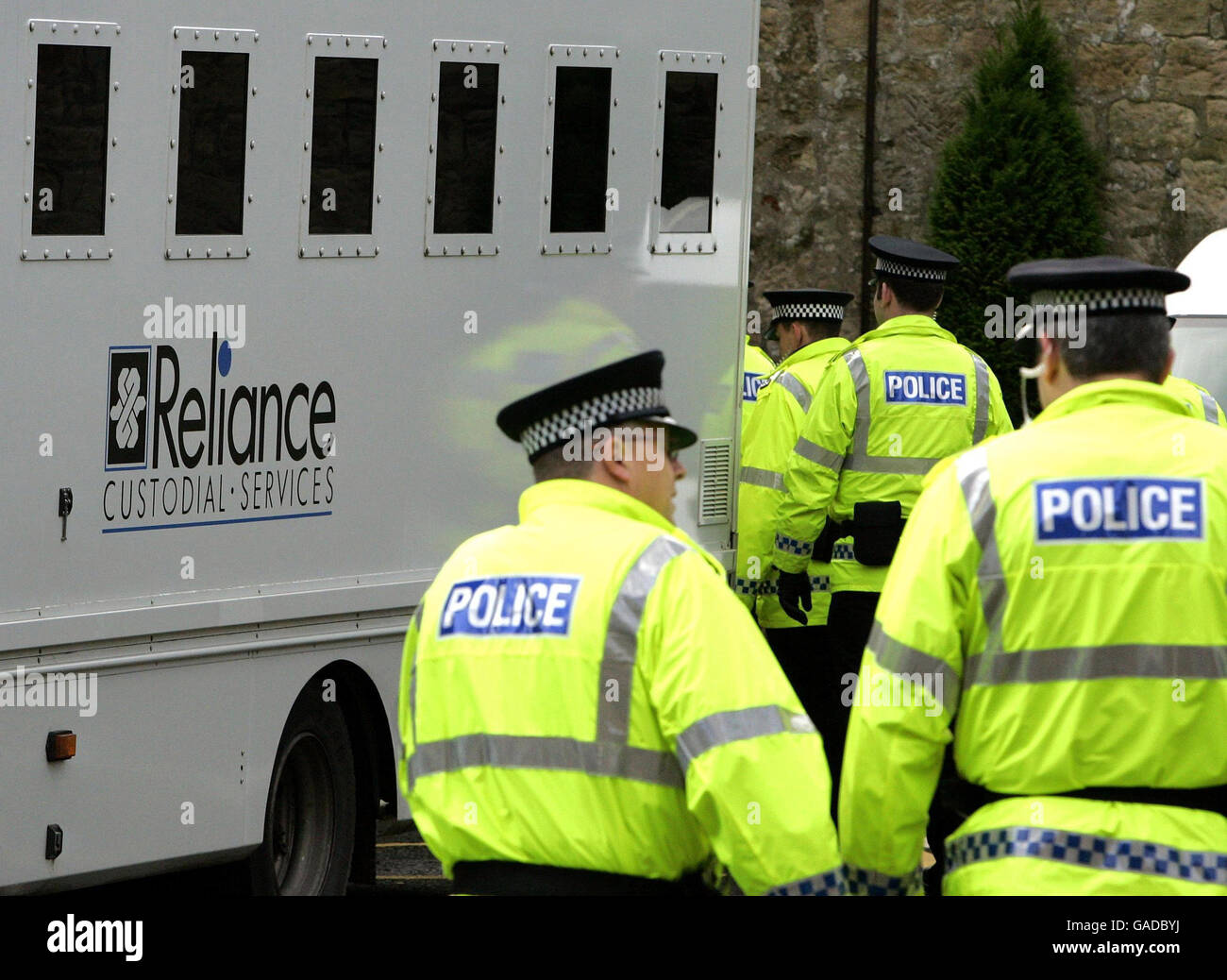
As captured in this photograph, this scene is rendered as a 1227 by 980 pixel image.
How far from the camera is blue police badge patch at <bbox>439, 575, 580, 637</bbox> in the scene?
11.1 feet

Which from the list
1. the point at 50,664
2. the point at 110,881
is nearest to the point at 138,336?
the point at 50,664

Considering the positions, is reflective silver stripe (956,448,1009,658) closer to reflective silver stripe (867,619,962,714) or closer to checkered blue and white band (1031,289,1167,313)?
reflective silver stripe (867,619,962,714)

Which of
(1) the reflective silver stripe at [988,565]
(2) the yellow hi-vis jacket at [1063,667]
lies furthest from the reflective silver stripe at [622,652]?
(1) the reflective silver stripe at [988,565]

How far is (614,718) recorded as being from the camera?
132 inches

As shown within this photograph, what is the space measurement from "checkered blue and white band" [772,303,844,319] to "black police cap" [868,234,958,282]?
1.39 meters

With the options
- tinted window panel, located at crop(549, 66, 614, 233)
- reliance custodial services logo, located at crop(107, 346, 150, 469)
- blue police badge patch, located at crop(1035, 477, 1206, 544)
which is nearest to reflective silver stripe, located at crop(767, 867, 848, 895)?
blue police badge patch, located at crop(1035, 477, 1206, 544)

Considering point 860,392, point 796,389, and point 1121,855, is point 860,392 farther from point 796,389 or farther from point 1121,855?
point 1121,855

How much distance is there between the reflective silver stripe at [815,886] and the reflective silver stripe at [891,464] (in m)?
4.55

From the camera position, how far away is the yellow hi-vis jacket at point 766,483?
888cm

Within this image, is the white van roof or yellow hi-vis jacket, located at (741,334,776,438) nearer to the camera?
yellow hi-vis jacket, located at (741,334,776,438)

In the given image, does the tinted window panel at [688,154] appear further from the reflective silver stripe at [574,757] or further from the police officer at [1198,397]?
the reflective silver stripe at [574,757]

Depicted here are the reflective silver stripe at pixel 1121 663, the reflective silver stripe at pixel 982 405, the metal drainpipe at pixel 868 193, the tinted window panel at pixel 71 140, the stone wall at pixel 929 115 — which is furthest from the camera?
the metal drainpipe at pixel 868 193

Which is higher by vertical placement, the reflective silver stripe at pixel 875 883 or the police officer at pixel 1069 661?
the police officer at pixel 1069 661
